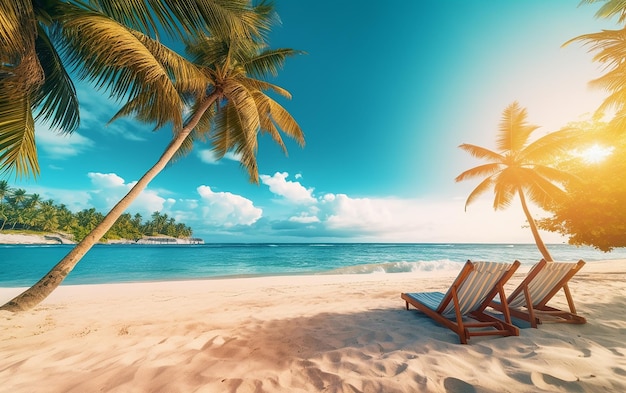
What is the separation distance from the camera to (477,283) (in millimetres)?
3117

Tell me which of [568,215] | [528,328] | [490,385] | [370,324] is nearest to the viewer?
[490,385]

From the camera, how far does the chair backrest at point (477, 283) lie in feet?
9.93

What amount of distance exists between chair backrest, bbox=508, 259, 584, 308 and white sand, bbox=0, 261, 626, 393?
0.46 metres

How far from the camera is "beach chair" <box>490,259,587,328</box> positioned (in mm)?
3379

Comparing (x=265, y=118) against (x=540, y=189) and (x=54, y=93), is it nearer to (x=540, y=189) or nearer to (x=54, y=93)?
(x=54, y=93)

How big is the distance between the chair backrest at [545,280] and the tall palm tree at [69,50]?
19.7ft

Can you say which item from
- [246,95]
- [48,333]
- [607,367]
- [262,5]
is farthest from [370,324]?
[262,5]

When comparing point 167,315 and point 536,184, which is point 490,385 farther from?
point 536,184

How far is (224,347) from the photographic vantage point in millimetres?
2826

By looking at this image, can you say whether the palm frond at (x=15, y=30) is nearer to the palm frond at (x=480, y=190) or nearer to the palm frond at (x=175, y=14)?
the palm frond at (x=175, y=14)

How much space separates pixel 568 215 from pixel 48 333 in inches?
639

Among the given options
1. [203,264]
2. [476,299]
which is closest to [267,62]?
[476,299]

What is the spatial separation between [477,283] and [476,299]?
35cm

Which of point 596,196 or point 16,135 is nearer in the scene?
point 16,135
